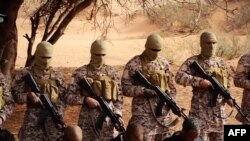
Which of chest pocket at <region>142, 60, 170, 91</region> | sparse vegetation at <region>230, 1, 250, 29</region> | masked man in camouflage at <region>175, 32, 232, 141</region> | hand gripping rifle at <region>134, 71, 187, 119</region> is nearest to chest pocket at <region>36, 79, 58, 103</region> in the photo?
hand gripping rifle at <region>134, 71, 187, 119</region>

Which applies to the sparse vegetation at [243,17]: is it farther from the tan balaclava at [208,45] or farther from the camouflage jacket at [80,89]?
the camouflage jacket at [80,89]

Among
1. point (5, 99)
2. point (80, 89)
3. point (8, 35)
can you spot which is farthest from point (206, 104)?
point (8, 35)

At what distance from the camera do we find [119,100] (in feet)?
26.0

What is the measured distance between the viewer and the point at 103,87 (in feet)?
25.4

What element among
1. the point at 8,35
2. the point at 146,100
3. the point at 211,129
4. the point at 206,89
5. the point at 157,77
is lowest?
the point at 211,129

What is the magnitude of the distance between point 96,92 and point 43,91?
573mm

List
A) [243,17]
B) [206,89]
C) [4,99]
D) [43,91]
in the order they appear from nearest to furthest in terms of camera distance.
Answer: [4,99] < [43,91] < [206,89] < [243,17]

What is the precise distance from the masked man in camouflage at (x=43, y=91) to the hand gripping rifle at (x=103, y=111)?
312 millimetres

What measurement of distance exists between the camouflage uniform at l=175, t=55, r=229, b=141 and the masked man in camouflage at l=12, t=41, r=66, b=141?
154cm

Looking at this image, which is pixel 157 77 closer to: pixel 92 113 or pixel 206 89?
pixel 206 89

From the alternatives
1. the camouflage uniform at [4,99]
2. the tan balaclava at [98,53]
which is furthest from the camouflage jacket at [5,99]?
the tan balaclava at [98,53]

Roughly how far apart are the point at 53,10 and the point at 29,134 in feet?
15.7

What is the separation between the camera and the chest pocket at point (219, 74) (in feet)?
27.5

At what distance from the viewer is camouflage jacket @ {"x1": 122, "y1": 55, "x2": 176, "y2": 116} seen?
805 centimetres
